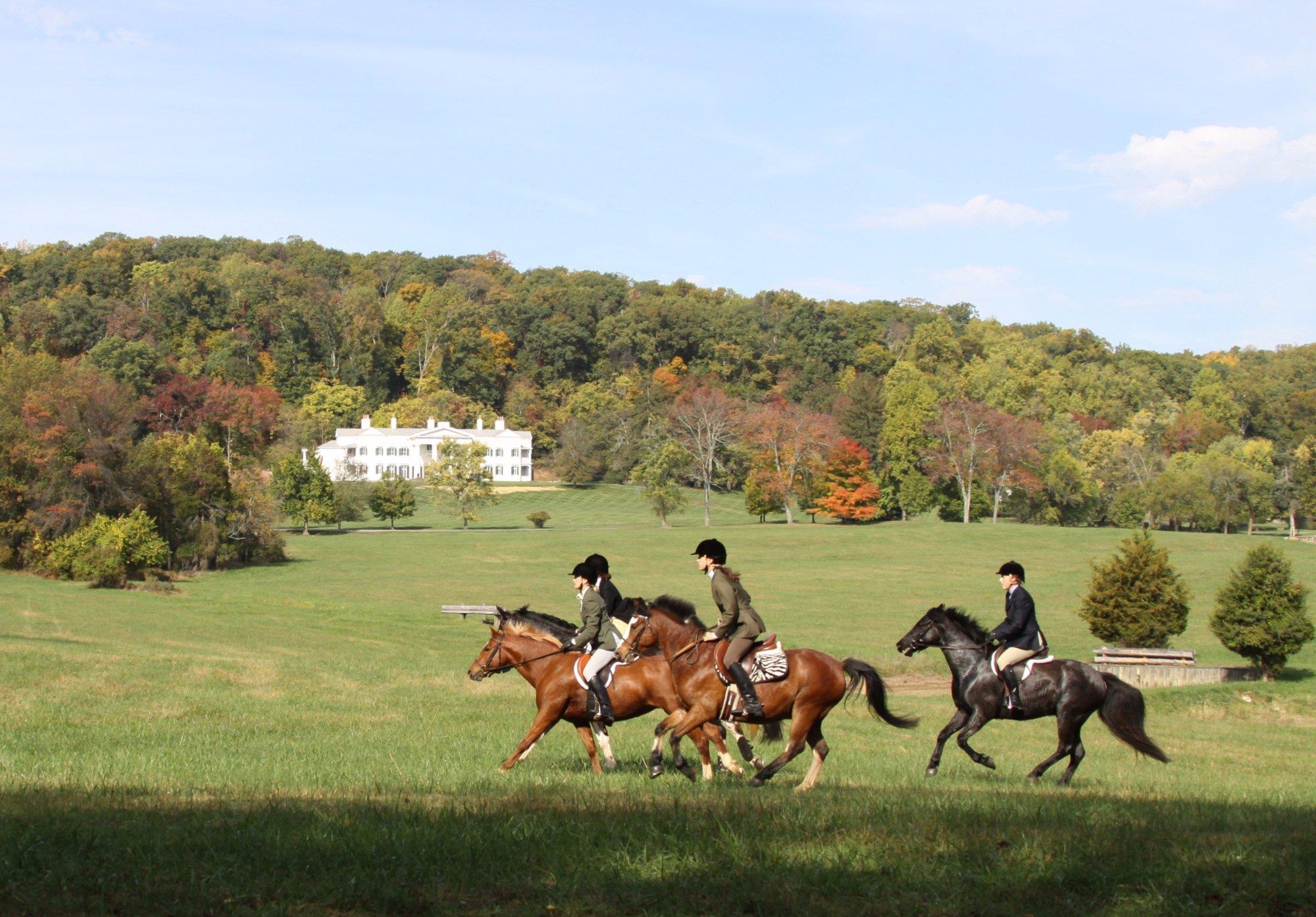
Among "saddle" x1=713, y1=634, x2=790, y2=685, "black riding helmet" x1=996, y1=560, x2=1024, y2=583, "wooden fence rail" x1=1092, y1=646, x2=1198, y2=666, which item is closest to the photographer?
"saddle" x1=713, y1=634, x2=790, y2=685

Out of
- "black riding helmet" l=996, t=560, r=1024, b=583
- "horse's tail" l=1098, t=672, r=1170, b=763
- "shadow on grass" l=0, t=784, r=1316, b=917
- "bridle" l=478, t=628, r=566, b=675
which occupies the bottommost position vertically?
"horse's tail" l=1098, t=672, r=1170, b=763

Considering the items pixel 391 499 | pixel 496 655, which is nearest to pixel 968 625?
pixel 496 655

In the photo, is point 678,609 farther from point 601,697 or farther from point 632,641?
point 601,697

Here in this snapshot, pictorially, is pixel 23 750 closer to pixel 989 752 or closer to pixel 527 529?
pixel 989 752

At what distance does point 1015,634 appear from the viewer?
48.2ft

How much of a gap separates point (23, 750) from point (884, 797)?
37.8 ft

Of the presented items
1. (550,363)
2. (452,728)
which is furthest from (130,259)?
(452,728)

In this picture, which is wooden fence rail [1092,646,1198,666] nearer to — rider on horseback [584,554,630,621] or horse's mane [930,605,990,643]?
horse's mane [930,605,990,643]

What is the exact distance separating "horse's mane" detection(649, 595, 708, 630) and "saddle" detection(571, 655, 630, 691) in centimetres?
78

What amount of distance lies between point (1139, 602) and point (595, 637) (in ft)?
99.1

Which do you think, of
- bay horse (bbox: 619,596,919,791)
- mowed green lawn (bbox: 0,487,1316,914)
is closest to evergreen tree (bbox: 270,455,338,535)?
mowed green lawn (bbox: 0,487,1316,914)

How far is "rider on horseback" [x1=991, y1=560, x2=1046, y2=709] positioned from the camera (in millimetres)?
14547

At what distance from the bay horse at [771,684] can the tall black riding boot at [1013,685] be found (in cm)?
205

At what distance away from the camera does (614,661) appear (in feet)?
46.2
